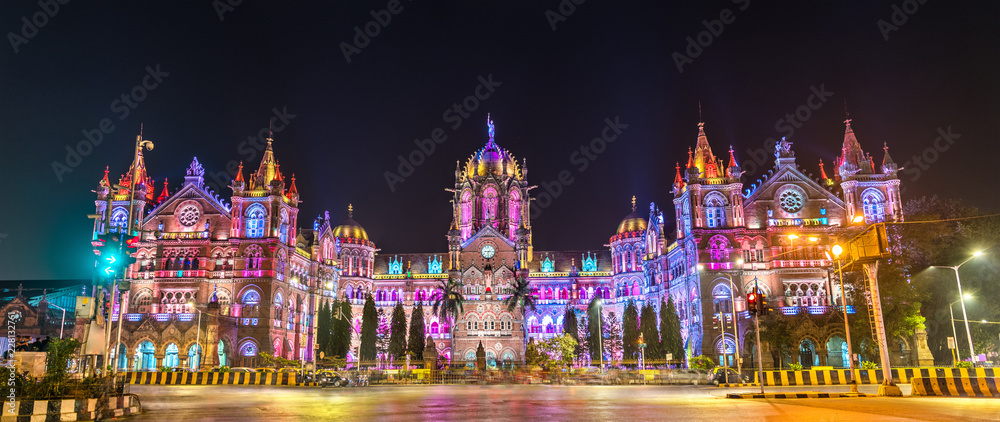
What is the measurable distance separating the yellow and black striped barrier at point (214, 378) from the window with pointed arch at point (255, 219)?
32.0m

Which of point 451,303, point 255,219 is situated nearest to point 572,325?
point 451,303

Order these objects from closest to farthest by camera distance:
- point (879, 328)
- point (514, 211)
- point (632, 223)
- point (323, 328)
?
point (879, 328), point (323, 328), point (632, 223), point (514, 211)

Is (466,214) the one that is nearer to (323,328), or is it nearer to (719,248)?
(323,328)

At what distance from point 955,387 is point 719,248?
48084 millimetres

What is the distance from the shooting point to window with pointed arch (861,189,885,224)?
7925cm

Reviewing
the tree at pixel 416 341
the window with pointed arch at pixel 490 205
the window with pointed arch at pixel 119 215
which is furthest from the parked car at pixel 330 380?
the window with pointed arch at pixel 490 205

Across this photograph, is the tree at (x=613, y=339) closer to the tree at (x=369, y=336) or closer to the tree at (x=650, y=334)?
the tree at (x=650, y=334)

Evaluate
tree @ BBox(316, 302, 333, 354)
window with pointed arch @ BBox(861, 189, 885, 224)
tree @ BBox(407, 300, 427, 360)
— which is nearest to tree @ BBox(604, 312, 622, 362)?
tree @ BBox(407, 300, 427, 360)

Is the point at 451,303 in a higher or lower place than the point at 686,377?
higher

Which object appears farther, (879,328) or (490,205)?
(490,205)

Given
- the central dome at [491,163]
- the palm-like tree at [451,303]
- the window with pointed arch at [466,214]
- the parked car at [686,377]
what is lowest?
the parked car at [686,377]

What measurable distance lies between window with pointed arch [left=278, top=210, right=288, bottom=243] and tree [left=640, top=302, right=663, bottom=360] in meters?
44.0

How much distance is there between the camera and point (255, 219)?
82750 millimetres

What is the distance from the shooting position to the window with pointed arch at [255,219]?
8231 cm
